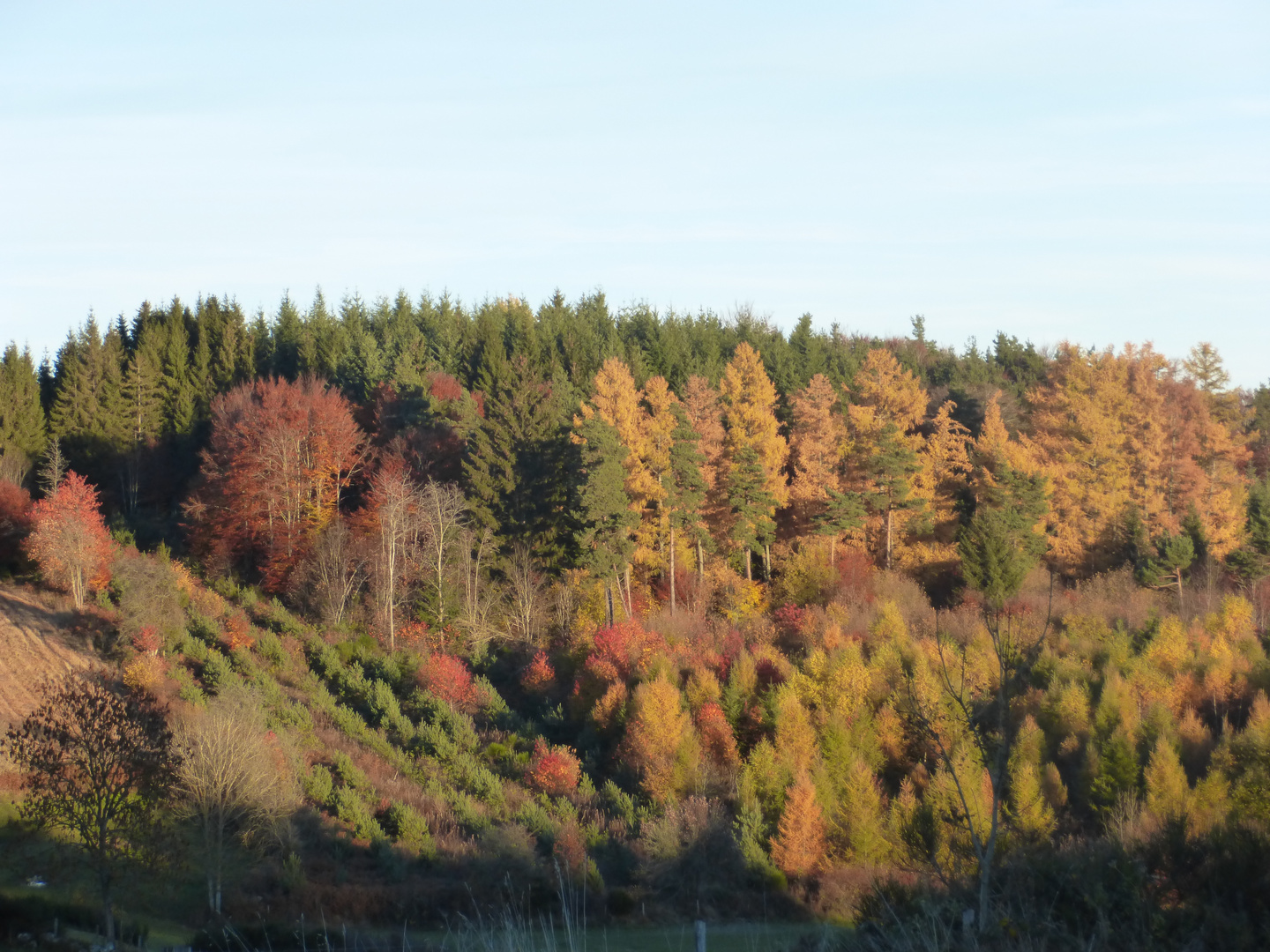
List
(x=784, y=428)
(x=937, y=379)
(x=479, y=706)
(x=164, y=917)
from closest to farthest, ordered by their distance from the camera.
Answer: (x=164, y=917)
(x=479, y=706)
(x=784, y=428)
(x=937, y=379)

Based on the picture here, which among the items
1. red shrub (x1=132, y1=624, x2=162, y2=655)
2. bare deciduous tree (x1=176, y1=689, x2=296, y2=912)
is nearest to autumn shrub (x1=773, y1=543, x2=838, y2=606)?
bare deciduous tree (x1=176, y1=689, x2=296, y2=912)

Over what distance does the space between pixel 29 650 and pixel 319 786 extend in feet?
51.3

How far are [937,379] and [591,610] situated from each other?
45.6 metres

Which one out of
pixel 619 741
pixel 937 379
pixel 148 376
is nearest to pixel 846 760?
pixel 619 741

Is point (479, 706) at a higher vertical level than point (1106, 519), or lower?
lower

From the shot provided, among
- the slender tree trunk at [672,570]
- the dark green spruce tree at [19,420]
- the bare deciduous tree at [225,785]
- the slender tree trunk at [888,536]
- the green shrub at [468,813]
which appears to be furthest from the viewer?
the dark green spruce tree at [19,420]

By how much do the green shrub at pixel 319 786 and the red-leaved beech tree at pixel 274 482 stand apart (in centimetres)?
2007

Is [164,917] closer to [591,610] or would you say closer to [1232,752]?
[591,610]

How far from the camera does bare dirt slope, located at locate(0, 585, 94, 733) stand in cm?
3525

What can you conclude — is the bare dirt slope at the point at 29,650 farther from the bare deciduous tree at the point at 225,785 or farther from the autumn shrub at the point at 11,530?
the autumn shrub at the point at 11,530

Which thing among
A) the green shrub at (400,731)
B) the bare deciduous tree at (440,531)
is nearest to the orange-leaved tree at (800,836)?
the green shrub at (400,731)

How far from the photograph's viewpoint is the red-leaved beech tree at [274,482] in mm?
52531

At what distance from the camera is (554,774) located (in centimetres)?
3394

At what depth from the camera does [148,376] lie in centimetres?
7138
